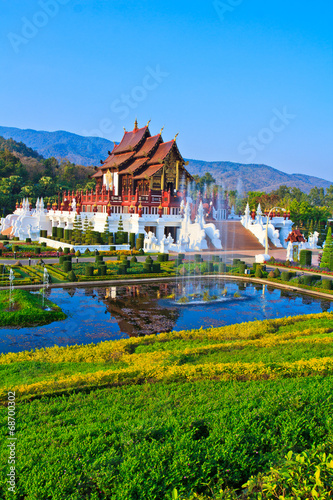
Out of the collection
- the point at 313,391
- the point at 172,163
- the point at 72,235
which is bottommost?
the point at 313,391

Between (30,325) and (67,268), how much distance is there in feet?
40.4

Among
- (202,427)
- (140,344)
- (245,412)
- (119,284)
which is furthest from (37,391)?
(119,284)

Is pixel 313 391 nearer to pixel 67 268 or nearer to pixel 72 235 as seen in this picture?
pixel 67 268

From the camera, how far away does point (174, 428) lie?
20.6ft

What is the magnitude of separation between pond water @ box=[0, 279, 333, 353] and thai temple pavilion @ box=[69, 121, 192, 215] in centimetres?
2514

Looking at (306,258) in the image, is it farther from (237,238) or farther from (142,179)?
(142,179)

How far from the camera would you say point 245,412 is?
6633 millimetres

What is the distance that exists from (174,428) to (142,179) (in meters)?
54.7

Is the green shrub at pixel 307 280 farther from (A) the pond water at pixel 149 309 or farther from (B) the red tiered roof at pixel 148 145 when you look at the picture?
(B) the red tiered roof at pixel 148 145

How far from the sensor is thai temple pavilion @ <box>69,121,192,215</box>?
174 feet

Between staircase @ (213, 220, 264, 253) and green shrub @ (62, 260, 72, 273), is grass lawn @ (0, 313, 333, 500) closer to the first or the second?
green shrub @ (62, 260, 72, 273)

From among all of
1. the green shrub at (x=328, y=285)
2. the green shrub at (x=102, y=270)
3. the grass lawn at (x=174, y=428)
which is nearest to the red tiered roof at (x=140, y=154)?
the green shrub at (x=102, y=270)

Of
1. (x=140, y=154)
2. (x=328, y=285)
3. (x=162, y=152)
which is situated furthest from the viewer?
(x=140, y=154)

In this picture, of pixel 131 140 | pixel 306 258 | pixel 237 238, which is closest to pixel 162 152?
pixel 131 140
